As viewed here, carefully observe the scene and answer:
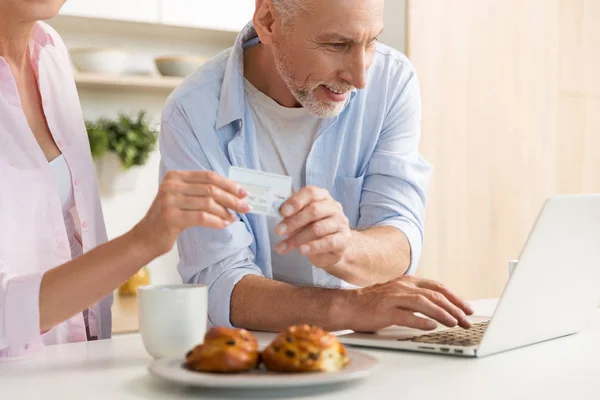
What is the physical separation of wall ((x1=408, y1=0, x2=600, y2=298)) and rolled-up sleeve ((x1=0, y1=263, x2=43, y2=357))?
2.22 metres

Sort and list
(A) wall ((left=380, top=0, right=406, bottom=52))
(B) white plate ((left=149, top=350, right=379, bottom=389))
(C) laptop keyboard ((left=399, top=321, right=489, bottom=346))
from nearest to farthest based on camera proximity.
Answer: (B) white plate ((left=149, top=350, right=379, bottom=389)) → (C) laptop keyboard ((left=399, top=321, right=489, bottom=346)) → (A) wall ((left=380, top=0, right=406, bottom=52))

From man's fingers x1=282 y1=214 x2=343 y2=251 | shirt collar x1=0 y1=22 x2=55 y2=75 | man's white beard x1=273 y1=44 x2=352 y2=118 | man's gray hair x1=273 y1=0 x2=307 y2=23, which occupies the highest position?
man's gray hair x1=273 y1=0 x2=307 y2=23

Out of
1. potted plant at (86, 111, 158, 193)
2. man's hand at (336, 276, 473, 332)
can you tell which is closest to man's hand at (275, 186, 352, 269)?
man's hand at (336, 276, 473, 332)

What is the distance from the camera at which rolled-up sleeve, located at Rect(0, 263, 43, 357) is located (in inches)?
52.6

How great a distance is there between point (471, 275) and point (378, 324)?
7.39 ft

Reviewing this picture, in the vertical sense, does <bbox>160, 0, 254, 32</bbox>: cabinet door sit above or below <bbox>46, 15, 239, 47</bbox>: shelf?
above

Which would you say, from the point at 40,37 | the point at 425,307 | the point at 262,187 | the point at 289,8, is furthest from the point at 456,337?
the point at 40,37

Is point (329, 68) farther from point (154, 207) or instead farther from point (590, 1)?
point (590, 1)

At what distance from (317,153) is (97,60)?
5.62 ft

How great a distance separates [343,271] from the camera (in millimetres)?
1690

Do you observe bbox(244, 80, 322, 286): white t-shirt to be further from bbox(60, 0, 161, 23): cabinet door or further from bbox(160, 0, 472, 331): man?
bbox(60, 0, 161, 23): cabinet door

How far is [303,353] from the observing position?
3.24 ft

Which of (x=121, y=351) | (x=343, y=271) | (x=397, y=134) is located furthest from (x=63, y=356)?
A: (x=397, y=134)

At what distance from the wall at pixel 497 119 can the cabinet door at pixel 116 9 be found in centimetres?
103
